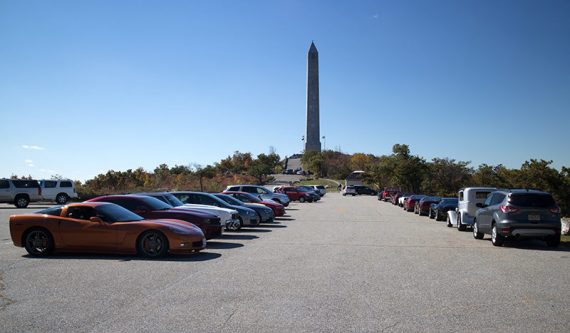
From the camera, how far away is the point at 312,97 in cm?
10744

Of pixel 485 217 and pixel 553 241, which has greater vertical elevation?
pixel 485 217

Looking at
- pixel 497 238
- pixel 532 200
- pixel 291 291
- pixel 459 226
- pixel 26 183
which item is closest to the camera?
pixel 291 291

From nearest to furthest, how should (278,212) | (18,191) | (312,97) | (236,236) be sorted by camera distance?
(236,236) → (278,212) → (18,191) → (312,97)

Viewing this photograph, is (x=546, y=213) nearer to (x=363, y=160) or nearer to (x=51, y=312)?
(x=51, y=312)

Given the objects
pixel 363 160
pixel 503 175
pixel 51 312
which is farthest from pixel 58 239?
pixel 363 160

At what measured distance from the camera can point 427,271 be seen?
Result: 10.0m

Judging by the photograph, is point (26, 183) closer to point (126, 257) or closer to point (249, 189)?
point (249, 189)

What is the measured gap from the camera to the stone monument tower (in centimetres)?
10356

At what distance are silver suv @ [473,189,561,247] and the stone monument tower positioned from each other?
91363 mm

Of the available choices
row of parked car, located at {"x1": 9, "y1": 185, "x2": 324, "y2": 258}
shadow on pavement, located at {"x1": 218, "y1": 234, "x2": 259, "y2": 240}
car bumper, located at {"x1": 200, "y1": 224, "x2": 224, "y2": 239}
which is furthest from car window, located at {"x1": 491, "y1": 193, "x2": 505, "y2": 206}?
row of parked car, located at {"x1": 9, "y1": 185, "x2": 324, "y2": 258}

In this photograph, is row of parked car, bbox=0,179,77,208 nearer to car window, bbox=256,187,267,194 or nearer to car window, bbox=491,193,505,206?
car window, bbox=256,187,267,194

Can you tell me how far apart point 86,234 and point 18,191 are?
2324 centimetres

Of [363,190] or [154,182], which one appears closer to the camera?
[154,182]

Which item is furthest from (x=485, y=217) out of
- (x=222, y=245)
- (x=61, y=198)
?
(x=61, y=198)
